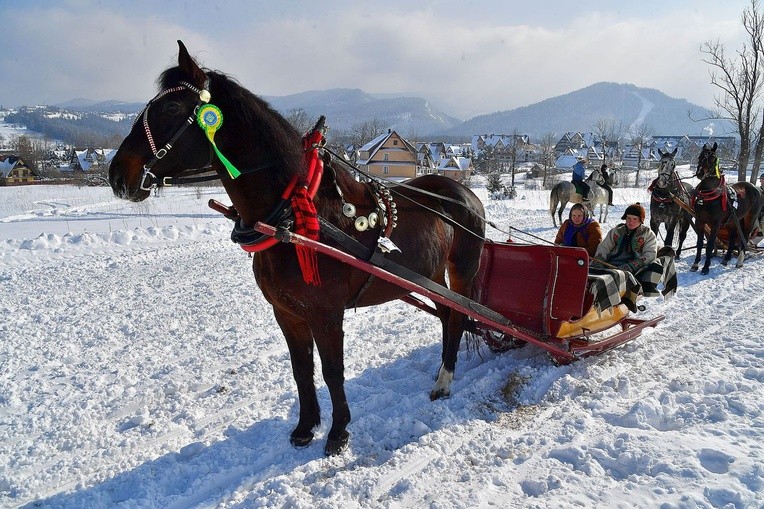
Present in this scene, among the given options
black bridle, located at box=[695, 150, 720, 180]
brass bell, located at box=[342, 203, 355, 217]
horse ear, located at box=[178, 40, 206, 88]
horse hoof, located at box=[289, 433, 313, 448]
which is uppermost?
horse ear, located at box=[178, 40, 206, 88]

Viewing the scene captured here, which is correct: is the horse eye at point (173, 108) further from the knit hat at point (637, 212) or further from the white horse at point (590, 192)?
the white horse at point (590, 192)

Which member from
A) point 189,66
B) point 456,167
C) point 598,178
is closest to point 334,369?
point 189,66

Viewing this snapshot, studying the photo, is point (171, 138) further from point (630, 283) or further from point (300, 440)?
point (630, 283)

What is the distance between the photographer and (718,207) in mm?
8477

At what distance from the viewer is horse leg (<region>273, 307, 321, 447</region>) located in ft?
10.8

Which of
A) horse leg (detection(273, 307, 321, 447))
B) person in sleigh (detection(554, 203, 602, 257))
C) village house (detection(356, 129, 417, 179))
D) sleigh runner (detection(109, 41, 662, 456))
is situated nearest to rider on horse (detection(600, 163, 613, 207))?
person in sleigh (detection(554, 203, 602, 257))

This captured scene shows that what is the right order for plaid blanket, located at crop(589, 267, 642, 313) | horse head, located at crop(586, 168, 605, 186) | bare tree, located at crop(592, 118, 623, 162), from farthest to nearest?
bare tree, located at crop(592, 118, 623, 162) → horse head, located at crop(586, 168, 605, 186) → plaid blanket, located at crop(589, 267, 642, 313)

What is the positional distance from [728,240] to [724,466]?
27.9ft

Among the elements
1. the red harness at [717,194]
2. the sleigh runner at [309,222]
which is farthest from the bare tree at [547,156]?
the sleigh runner at [309,222]

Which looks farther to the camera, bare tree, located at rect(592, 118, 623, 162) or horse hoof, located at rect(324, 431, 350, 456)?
bare tree, located at rect(592, 118, 623, 162)

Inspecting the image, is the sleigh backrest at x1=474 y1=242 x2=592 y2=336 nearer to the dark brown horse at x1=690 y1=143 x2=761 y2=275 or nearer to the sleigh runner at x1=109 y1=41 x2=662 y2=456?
the sleigh runner at x1=109 y1=41 x2=662 y2=456

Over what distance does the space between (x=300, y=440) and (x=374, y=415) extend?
23.8 inches

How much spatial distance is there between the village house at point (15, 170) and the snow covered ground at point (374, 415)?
57.5 metres

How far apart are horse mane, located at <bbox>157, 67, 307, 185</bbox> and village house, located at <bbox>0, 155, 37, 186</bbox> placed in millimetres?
60849
